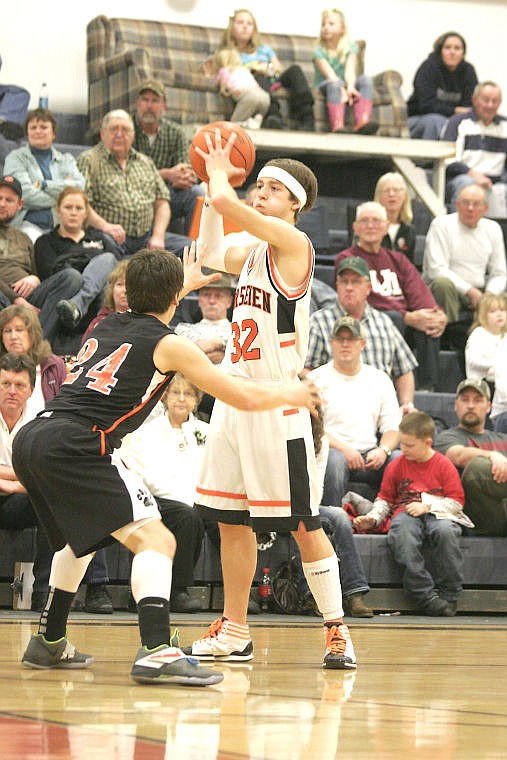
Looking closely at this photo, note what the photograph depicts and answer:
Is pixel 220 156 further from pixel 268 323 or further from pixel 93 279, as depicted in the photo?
pixel 93 279

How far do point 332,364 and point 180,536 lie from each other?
189 centimetres

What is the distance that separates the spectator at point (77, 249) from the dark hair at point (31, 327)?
1145mm

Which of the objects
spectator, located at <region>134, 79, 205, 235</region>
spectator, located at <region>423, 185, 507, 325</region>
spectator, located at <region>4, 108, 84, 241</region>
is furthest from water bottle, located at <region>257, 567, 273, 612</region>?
spectator, located at <region>134, 79, 205, 235</region>

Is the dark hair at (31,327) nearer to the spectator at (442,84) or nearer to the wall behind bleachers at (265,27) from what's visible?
the wall behind bleachers at (265,27)

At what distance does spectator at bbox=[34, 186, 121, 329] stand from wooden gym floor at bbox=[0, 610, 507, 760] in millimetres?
3361

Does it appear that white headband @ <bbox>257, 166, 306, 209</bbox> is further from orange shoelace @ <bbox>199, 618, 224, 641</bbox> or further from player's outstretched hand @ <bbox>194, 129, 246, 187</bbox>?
orange shoelace @ <bbox>199, 618, 224, 641</bbox>

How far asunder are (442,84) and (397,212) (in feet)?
10.3

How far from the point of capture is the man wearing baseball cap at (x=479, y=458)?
8.05m

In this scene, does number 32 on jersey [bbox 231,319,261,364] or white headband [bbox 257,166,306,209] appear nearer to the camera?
number 32 on jersey [bbox 231,319,261,364]

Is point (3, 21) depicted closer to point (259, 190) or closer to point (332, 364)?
point (332, 364)

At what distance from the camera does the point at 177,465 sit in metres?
7.41

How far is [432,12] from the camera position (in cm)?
1418

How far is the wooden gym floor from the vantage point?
10.3 feet

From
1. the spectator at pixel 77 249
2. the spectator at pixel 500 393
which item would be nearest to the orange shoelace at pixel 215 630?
the spectator at pixel 77 249
